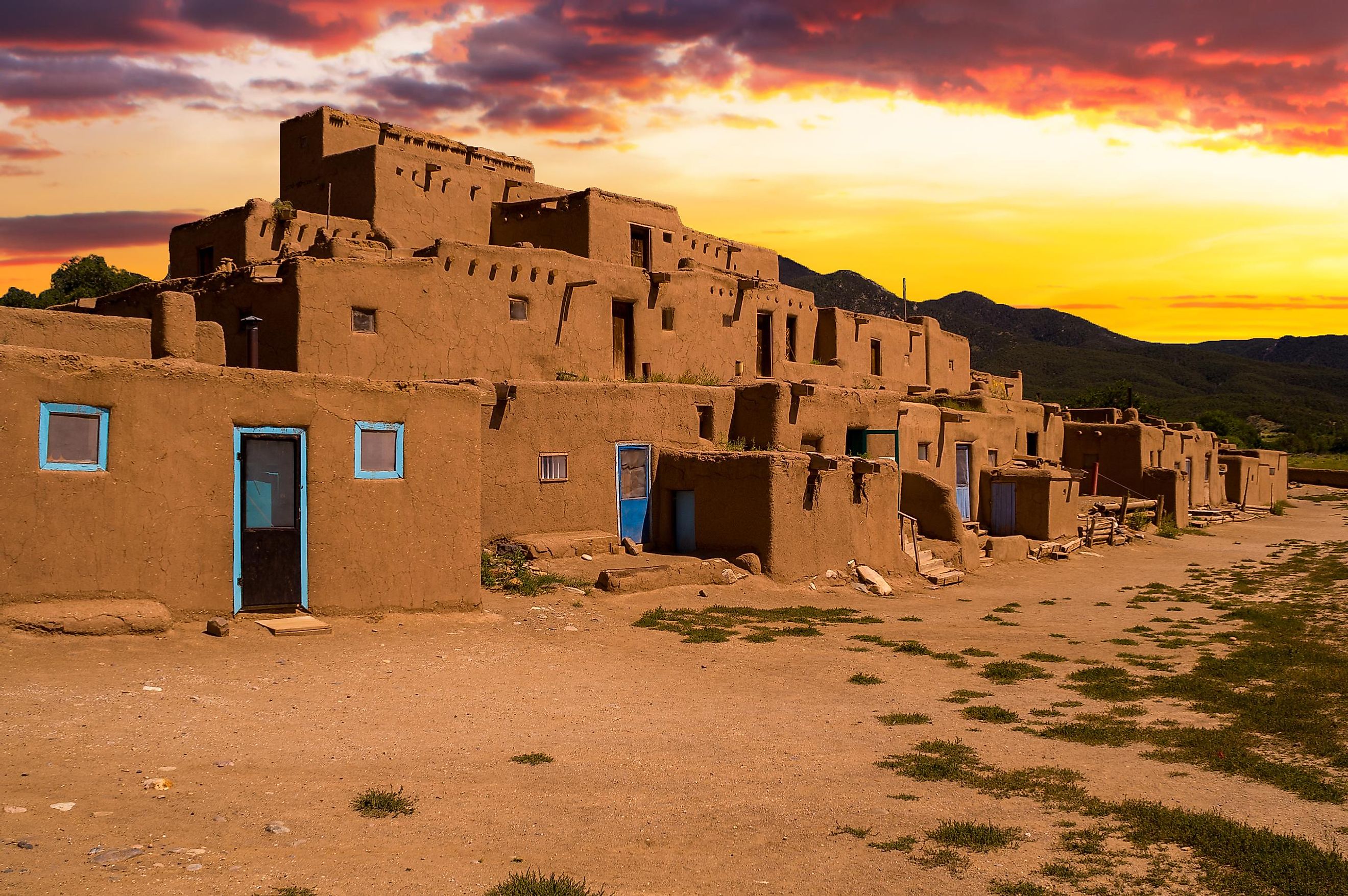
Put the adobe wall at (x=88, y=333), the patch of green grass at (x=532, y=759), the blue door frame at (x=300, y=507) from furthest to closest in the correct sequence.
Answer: the adobe wall at (x=88, y=333)
the blue door frame at (x=300, y=507)
the patch of green grass at (x=532, y=759)

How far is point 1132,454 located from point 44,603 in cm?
3252

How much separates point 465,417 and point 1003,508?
18381 millimetres

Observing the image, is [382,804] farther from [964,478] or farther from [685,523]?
[964,478]

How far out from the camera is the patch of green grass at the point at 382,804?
6.59 meters

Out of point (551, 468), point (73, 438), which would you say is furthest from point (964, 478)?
point (73, 438)

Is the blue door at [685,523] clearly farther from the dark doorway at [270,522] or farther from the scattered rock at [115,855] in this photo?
the scattered rock at [115,855]

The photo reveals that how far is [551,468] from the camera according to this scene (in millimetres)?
18203

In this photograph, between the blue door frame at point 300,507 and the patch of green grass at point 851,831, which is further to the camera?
the blue door frame at point 300,507

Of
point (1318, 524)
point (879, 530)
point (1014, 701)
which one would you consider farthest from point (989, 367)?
point (1014, 701)

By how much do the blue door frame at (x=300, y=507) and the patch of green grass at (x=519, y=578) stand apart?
144 inches

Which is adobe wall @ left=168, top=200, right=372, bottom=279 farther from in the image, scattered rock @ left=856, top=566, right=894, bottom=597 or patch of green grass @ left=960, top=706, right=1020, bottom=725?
patch of green grass @ left=960, top=706, right=1020, bottom=725

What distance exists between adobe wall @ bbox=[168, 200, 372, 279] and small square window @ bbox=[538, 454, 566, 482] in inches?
272

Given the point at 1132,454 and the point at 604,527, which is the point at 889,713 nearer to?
the point at 604,527

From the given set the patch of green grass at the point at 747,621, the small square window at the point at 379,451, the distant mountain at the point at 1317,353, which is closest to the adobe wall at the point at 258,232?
the small square window at the point at 379,451
